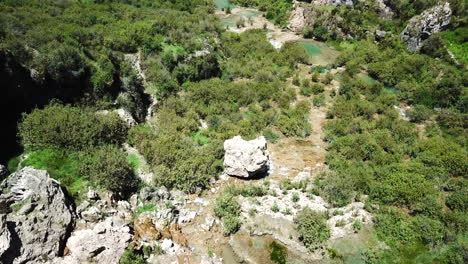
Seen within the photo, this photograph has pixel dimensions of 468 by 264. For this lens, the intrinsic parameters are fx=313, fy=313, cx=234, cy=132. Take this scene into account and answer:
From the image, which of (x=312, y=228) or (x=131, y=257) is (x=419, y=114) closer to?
(x=312, y=228)

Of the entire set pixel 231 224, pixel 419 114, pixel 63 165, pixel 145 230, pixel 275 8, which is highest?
pixel 275 8

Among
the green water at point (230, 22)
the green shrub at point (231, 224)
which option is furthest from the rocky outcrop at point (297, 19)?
the green shrub at point (231, 224)

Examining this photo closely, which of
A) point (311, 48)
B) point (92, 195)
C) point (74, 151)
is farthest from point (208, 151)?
point (311, 48)

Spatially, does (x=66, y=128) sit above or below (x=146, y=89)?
above

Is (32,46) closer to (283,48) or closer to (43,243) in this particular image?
(43,243)

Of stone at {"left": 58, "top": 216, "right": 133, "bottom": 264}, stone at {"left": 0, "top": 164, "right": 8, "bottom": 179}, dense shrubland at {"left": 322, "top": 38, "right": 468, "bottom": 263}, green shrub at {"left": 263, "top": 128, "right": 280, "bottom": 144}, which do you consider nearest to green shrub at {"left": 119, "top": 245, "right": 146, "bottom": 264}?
stone at {"left": 58, "top": 216, "right": 133, "bottom": 264}

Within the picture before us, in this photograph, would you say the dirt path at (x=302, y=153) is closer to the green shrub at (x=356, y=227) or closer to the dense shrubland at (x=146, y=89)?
the dense shrubland at (x=146, y=89)

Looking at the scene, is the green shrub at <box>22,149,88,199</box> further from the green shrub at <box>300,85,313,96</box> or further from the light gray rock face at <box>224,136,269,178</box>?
the green shrub at <box>300,85,313,96</box>

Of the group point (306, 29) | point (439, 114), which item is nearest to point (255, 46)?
point (306, 29)
